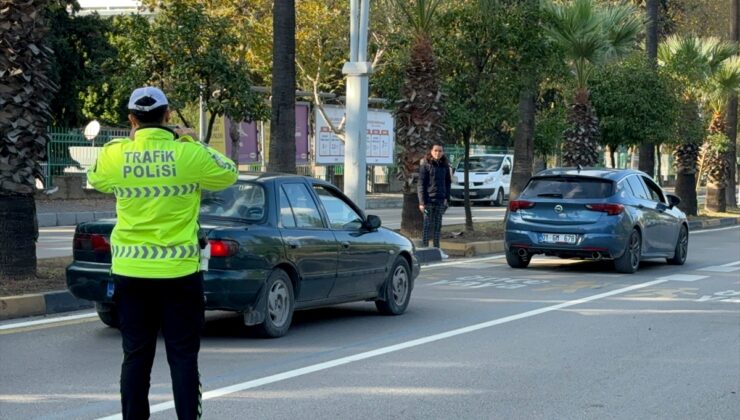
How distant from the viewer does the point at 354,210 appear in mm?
11453

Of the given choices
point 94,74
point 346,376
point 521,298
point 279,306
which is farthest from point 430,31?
point 94,74

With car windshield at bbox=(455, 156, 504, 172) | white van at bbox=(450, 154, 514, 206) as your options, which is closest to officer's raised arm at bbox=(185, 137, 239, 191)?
white van at bbox=(450, 154, 514, 206)

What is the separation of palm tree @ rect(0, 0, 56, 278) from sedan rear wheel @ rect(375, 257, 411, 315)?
388cm

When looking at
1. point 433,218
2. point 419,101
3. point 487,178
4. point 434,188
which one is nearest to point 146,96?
point 434,188

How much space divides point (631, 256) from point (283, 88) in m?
5.98

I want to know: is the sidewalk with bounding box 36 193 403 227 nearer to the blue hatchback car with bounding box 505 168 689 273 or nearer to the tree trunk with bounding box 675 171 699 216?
the blue hatchback car with bounding box 505 168 689 273

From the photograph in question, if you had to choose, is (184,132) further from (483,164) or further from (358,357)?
(483,164)

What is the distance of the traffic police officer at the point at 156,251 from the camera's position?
5.48 m

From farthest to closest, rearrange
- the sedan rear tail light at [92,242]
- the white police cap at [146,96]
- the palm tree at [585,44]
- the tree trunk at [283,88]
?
the palm tree at [585,44] < the tree trunk at [283,88] < the sedan rear tail light at [92,242] < the white police cap at [146,96]

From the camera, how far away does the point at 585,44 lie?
87.8 ft

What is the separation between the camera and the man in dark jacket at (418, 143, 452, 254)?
61.7 ft

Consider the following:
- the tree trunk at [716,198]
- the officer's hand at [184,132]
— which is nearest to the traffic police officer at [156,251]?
the officer's hand at [184,132]

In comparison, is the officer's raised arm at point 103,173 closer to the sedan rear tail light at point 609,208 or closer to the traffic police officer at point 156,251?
the traffic police officer at point 156,251

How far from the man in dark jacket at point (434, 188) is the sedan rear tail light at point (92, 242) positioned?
9640mm
